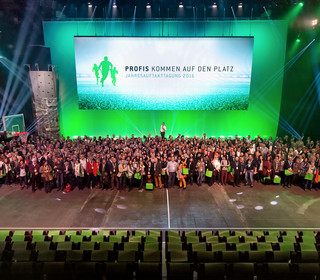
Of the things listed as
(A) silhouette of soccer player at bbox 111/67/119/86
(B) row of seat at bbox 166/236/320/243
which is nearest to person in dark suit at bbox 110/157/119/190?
(B) row of seat at bbox 166/236/320/243

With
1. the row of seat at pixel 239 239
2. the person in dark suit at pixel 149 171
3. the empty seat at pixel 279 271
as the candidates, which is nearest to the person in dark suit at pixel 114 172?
the person in dark suit at pixel 149 171

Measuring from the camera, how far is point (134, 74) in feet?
52.1

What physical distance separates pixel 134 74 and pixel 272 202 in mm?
10748

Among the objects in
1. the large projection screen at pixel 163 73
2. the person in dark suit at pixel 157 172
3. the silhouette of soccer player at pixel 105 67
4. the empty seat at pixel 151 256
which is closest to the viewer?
the empty seat at pixel 151 256

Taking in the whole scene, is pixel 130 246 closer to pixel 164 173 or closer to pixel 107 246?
pixel 107 246

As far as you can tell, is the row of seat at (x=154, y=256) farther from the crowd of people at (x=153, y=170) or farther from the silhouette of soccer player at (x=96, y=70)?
the silhouette of soccer player at (x=96, y=70)

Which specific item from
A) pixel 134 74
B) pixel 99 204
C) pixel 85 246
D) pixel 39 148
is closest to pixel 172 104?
pixel 134 74

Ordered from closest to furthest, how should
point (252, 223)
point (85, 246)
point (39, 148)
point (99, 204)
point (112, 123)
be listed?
point (85, 246) → point (252, 223) → point (99, 204) → point (39, 148) → point (112, 123)

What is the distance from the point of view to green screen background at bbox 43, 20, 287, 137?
15.9 m

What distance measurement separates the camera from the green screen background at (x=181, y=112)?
15914 mm

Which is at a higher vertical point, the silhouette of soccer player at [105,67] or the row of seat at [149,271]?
the silhouette of soccer player at [105,67]

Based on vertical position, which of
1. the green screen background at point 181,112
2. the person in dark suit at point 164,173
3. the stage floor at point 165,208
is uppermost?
the green screen background at point 181,112

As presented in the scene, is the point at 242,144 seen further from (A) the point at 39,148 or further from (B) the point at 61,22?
(B) the point at 61,22

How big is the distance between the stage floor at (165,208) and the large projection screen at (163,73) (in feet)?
24.1
